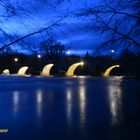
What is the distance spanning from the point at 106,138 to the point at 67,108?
5972 mm

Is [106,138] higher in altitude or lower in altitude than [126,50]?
lower

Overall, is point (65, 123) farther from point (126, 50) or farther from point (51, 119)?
point (126, 50)

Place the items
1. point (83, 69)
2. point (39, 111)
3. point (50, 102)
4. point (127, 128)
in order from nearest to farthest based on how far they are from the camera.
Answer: point (127, 128) → point (39, 111) → point (50, 102) → point (83, 69)

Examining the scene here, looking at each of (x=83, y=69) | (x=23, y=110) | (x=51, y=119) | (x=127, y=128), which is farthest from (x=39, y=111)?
(x=83, y=69)

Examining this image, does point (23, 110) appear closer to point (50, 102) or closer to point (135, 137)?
point (50, 102)

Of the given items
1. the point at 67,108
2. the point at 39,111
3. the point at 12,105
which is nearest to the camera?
the point at 39,111

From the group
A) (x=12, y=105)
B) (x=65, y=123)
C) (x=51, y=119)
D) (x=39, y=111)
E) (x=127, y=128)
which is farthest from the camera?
(x=12, y=105)

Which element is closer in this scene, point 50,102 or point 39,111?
point 39,111

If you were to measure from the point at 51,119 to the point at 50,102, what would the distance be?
519 cm

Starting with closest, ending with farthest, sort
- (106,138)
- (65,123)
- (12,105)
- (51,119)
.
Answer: (106,138) → (65,123) → (51,119) → (12,105)

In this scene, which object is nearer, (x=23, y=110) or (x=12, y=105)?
(x=23, y=110)

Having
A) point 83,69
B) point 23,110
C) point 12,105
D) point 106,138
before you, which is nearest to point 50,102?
point 12,105

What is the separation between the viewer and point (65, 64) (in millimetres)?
82750

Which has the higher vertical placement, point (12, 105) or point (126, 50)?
point (126, 50)
